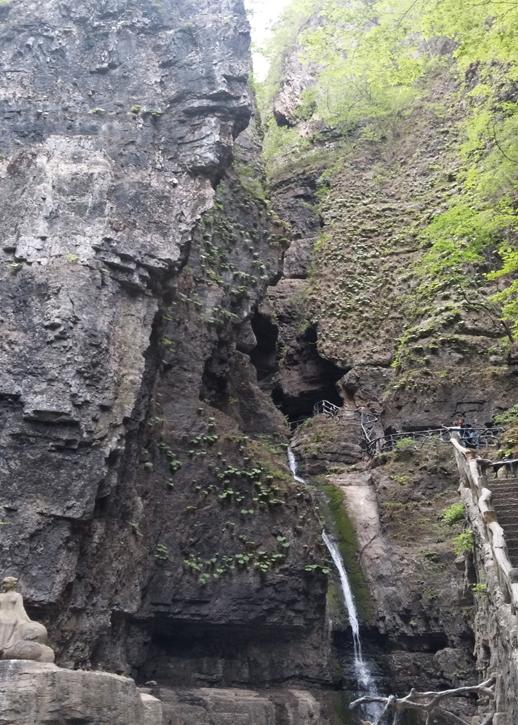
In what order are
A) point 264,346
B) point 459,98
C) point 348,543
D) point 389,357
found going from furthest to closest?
point 459,98 → point 389,357 → point 264,346 → point 348,543

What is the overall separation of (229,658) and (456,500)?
7.43 meters

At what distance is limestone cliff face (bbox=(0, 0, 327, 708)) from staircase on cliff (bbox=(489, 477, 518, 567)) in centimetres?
479

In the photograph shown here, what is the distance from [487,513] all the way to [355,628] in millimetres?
7938

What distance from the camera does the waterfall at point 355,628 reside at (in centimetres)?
1702

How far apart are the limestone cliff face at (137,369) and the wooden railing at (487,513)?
3.99m

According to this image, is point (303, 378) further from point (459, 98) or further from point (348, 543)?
point (459, 98)

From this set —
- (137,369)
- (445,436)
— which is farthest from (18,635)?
(445,436)

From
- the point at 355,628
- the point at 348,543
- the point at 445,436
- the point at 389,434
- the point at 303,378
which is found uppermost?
the point at 303,378

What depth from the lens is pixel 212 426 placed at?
16969mm

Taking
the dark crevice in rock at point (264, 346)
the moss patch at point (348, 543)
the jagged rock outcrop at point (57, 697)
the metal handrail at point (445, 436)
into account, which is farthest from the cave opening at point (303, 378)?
the jagged rock outcrop at point (57, 697)

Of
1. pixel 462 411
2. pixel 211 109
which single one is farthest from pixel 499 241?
pixel 211 109

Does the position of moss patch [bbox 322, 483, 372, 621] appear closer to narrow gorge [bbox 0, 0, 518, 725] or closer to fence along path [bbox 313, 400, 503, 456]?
narrow gorge [bbox 0, 0, 518, 725]

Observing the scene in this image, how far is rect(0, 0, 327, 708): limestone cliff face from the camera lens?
12.8m

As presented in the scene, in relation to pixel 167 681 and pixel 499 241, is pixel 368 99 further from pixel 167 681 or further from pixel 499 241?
pixel 167 681
